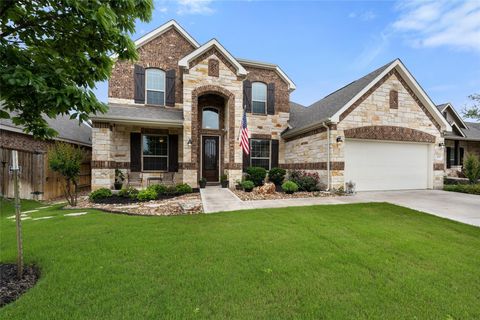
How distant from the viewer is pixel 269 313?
2314mm

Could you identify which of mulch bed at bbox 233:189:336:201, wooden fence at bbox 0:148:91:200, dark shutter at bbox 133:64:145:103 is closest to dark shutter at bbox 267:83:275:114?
mulch bed at bbox 233:189:336:201

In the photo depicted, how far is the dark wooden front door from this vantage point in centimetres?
1234

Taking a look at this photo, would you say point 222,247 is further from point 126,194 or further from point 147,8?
point 126,194

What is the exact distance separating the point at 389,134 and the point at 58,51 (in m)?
12.5

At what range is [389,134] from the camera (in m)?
10.9

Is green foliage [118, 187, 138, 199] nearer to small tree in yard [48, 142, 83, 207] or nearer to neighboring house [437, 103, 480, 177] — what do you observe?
small tree in yard [48, 142, 83, 207]

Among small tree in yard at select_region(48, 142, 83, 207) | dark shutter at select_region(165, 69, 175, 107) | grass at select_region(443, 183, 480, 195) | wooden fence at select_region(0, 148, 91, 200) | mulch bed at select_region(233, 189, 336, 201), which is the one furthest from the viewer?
dark shutter at select_region(165, 69, 175, 107)

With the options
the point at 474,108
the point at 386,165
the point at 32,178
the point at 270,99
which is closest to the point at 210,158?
the point at 270,99

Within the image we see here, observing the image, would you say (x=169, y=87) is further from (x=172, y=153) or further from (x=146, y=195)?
(x=146, y=195)

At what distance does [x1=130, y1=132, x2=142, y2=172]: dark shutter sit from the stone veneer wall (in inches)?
77.3

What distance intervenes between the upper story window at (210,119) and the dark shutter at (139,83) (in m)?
3.37

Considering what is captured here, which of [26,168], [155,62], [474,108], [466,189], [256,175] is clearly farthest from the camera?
[474,108]

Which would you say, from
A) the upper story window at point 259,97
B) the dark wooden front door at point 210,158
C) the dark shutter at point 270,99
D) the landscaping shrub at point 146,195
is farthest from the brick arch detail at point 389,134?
the landscaping shrub at point 146,195

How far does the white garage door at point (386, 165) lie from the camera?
10672mm
